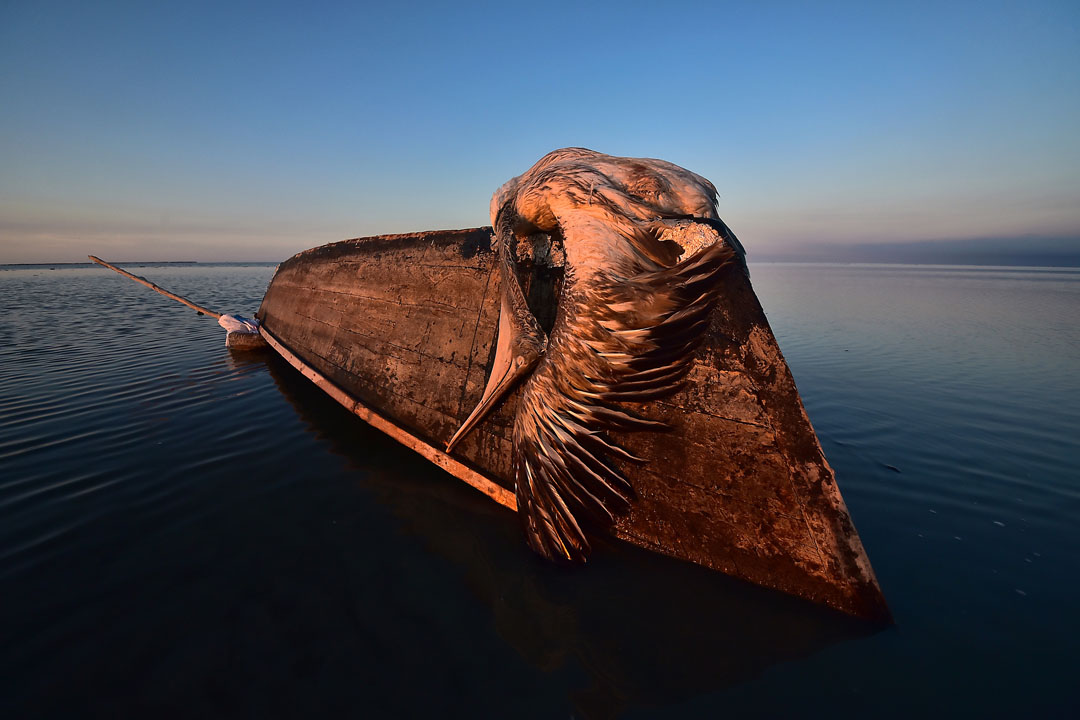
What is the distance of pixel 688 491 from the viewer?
8.44ft

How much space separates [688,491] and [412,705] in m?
1.97

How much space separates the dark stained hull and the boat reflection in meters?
0.14

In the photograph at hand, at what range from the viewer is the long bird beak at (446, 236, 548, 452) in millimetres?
2822

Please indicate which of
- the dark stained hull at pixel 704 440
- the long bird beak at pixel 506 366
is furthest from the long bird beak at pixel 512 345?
the dark stained hull at pixel 704 440

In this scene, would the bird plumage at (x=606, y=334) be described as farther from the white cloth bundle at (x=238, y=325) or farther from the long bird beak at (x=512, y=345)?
the white cloth bundle at (x=238, y=325)

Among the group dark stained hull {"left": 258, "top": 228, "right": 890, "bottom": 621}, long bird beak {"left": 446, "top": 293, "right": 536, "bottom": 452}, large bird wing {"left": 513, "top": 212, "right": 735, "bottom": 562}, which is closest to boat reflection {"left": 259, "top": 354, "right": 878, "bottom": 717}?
dark stained hull {"left": 258, "top": 228, "right": 890, "bottom": 621}

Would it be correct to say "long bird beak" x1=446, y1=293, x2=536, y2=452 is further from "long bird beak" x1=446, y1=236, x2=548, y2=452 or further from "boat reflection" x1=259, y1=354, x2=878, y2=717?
"boat reflection" x1=259, y1=354, x2=878, y2=717

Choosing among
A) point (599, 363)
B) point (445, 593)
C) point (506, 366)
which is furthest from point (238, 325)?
point (599, 363)

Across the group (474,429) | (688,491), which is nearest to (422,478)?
(474,429)

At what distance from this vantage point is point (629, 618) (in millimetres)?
2354

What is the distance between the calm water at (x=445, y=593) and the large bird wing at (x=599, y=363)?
20.9 inches

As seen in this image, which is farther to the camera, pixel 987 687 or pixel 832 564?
pixel 832 564

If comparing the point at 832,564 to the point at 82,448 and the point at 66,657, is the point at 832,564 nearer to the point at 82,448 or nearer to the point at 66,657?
the point at 66,657

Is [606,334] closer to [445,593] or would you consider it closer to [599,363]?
[599,363]
